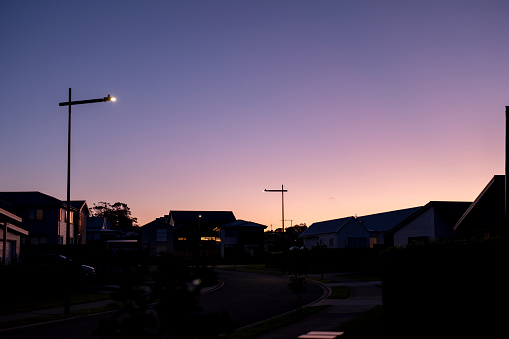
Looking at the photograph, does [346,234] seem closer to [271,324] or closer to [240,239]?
[240,239]

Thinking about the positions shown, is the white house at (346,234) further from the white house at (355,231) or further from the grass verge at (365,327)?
the grass verge at (365,327)

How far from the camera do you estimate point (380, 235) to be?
2753 inches

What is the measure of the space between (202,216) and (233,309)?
79.7 meters

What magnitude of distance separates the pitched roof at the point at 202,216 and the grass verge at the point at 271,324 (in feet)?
266

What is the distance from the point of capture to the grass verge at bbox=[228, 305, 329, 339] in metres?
14.0

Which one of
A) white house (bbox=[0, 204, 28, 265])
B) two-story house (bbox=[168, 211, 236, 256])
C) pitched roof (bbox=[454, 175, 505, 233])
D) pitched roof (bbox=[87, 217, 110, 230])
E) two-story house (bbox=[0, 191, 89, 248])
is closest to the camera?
pitched roof (bbox=[454, 175, 505, 233])

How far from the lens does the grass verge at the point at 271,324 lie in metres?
14.0

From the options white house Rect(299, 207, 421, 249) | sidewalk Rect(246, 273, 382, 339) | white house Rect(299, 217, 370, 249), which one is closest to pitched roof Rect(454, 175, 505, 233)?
sidewalk Rect(246, 273, 382, 339)

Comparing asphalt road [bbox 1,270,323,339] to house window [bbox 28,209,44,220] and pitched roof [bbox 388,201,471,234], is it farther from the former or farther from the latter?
house window [bbox 28,209,44,220]

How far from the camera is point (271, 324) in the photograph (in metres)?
15.9

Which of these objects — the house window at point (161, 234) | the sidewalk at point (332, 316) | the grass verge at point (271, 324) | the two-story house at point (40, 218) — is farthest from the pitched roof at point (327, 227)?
the grass verge at point (271, 324)

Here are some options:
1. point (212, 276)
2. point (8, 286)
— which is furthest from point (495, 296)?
point (8, 286)

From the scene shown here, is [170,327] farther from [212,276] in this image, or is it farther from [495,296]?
[495,296]

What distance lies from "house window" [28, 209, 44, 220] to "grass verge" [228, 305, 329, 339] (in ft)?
133
